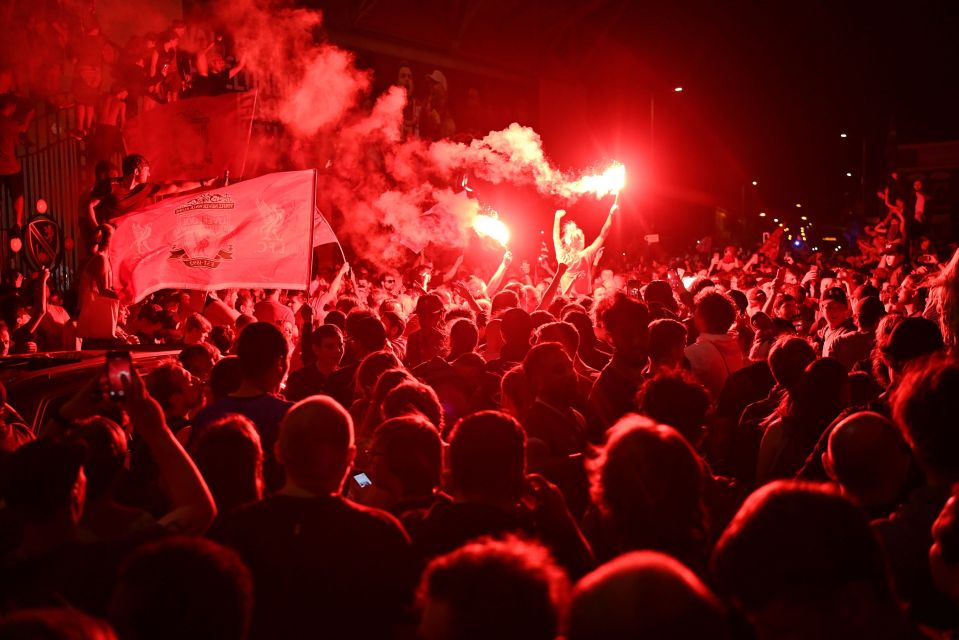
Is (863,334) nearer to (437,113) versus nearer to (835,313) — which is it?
(835,313)

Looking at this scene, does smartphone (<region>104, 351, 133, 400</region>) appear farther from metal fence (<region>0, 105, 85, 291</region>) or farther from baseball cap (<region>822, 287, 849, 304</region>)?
metal fence (<region>0, 105, 85, 291</region>)

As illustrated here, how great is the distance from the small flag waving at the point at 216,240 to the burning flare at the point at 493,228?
5459mm

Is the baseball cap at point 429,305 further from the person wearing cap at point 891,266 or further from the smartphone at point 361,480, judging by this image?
the person wearing cap at point 891,266

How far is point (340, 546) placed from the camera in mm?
2734

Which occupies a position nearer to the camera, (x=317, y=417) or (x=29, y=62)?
(x=317, y=417)

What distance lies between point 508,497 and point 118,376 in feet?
4.93

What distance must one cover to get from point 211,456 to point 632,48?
1188 inches

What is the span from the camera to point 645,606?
1469 mm

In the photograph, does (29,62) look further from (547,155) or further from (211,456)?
(547,155)

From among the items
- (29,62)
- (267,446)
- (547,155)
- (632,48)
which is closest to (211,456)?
(267,446)

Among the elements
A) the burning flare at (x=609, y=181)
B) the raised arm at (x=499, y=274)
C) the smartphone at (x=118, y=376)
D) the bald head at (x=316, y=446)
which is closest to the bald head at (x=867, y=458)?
the bald head at (x=316, y=446)

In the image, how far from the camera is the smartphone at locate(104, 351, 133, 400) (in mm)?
3260

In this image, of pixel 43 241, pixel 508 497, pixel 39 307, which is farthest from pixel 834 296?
pixel 43 241

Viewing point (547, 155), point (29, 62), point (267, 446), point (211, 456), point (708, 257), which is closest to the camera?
point (211, 456)
